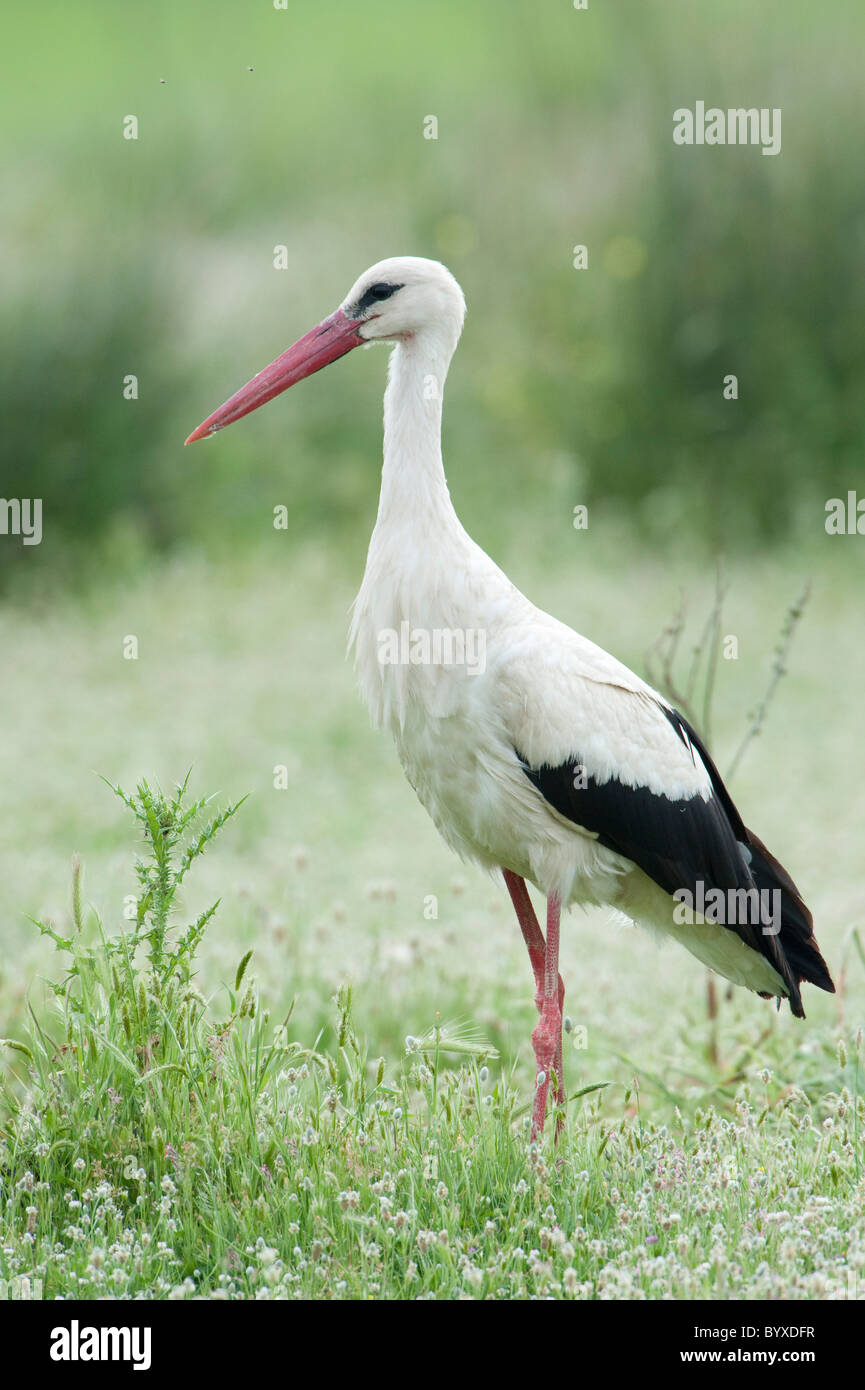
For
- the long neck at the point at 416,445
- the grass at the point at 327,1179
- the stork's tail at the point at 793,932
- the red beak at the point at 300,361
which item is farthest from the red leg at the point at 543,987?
the red beak at the point at 300,361

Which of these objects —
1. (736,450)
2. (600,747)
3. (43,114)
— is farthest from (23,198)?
(600,747)

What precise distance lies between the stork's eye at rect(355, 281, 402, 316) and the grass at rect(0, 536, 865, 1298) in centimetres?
143

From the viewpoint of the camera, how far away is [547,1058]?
401 centimetres

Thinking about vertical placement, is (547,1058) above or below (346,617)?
below

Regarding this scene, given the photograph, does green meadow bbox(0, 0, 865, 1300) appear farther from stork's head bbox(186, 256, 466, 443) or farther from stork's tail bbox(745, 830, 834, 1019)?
stork's head bbox(186, 256, 466, 443)

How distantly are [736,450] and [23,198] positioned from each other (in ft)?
20.7

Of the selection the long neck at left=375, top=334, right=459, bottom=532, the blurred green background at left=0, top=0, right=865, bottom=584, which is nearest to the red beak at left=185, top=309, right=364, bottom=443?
the long neck at left=375, top=334, right=459, bottom=532

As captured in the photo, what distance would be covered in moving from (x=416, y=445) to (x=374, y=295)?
1.41 feet

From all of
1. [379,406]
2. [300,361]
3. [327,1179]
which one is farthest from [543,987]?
[379,406]

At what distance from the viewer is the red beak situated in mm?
4160

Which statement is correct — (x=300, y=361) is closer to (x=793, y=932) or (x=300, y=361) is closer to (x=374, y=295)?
(x=374, y=295)

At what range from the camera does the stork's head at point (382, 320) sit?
4109 mm

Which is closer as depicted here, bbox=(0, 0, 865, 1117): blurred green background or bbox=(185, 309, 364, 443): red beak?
bbox=(185, 309, 364, 443): red beak

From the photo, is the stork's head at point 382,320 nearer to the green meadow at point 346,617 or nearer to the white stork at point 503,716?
the white stork at point 503,716
